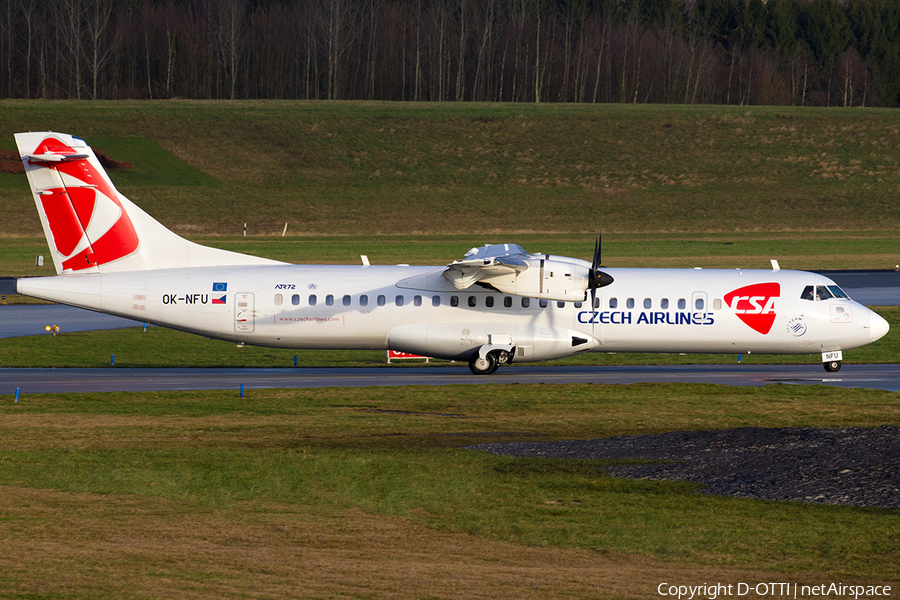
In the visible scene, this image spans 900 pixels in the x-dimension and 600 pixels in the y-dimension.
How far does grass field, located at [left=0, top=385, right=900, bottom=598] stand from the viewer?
439 inches

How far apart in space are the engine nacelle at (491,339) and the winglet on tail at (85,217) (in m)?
7.74

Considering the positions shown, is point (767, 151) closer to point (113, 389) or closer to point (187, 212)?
point (187, 212)

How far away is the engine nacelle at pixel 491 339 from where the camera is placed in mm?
30000

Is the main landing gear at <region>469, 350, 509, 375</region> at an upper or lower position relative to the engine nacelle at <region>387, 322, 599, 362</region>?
lower

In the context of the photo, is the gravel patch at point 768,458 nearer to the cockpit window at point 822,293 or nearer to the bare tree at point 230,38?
the cockpit window at point 822,293

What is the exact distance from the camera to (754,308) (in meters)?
30.3

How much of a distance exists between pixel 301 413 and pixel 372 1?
432ft

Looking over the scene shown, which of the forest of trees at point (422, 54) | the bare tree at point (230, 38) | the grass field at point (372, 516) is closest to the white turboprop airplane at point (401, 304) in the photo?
the grass field at point (372, 516)

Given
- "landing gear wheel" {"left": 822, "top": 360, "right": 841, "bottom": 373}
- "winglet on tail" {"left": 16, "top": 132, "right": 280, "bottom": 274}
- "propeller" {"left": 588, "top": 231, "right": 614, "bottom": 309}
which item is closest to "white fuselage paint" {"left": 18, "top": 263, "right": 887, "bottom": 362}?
"winglet on tail" {"left": 16, "top": 132, "right": 280, "bottom": 274}

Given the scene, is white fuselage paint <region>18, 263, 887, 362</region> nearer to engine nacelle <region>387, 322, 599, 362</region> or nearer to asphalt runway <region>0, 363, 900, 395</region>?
engine nacelle <region>387, 322, 599, 362</region>

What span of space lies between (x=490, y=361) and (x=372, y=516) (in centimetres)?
1642

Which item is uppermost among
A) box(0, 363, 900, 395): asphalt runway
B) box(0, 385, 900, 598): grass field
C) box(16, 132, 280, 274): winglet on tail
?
box(16, 132, 280, 274): winglet on tail

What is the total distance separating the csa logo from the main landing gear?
23.7ft

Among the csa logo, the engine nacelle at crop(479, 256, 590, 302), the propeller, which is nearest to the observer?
the engine nacelle at crop(479, 256, 590, 302)
